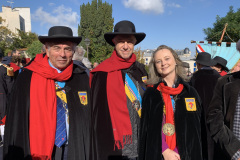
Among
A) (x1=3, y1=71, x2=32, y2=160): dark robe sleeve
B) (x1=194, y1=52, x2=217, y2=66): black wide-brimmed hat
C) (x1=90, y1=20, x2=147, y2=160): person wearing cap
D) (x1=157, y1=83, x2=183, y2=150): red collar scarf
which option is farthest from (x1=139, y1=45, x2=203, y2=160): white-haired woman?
(x1=194, y1=52, x2=217, y2=66): black wide-brimmed hat

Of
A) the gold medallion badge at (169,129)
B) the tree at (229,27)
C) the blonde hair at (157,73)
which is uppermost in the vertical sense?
the tree at (229,27)

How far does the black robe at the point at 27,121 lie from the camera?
209cm

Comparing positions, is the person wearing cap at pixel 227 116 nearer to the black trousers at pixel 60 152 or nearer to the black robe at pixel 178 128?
the black robe at pixel 178 128

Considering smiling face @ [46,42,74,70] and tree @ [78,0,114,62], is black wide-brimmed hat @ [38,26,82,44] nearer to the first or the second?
smiling face @ [46,42,74,70]

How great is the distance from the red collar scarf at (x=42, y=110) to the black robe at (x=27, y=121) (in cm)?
6

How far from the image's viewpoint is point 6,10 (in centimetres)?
5497

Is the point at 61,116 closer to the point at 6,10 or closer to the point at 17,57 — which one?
the point at 17,57

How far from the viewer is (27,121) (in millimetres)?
2133

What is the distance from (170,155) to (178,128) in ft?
1.10

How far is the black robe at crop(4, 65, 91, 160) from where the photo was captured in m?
2.09

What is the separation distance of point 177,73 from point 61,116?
165cm

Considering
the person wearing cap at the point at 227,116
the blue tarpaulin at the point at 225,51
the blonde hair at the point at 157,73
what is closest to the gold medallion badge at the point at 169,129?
the person wearing cap at the point at 227,116

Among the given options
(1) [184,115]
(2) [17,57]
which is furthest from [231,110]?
(2) [17,57]

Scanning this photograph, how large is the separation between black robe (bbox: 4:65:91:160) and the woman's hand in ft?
3.27
